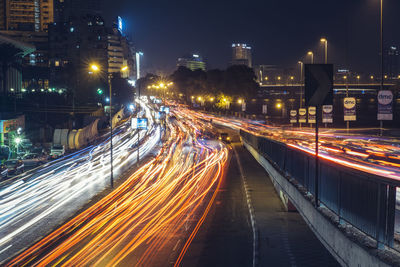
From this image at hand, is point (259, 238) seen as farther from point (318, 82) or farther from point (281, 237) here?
point (318, 82)

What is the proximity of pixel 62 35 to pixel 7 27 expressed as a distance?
170 feet

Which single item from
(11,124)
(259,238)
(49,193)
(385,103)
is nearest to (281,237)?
(259,238)

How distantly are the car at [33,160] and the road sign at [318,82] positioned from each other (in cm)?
3396

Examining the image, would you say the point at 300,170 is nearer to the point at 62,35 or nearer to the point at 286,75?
the point at 62,35

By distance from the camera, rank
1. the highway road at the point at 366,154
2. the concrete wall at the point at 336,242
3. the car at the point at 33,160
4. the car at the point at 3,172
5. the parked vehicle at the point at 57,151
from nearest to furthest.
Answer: the concrete wall at the point at 336,242 < the highway road at the point at 366,154 < the car at the point at 3,172 < the car at the point at 33,160 < the parked vehicle at the point at 57,151

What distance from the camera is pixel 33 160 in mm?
40719

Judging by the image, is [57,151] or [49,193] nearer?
[49,193]

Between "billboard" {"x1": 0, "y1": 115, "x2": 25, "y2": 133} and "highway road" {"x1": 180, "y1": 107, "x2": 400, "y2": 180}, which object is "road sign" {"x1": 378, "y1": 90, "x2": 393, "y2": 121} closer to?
"highway road" {"x1": 180, "y1": 107, "x2": 400, "y2": 180}

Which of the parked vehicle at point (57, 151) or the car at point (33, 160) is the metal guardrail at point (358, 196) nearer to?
the car at point (33, 160)

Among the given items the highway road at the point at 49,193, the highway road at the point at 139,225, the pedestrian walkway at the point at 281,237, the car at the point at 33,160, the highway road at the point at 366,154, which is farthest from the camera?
the car at the point at 33,160

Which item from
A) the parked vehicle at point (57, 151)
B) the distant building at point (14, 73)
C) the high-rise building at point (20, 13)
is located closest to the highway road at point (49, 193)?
the parked vehicle at point (57, 151)

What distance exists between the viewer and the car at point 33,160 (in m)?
40.0

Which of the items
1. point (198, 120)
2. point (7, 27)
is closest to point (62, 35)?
point (7, 27)

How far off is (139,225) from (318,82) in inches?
438
